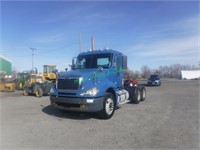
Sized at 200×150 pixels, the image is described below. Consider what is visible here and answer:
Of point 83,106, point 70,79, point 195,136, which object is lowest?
point 195,136

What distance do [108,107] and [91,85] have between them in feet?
3.97

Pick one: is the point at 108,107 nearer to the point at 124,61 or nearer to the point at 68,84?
the point at 68,84

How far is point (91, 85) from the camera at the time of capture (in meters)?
8.30

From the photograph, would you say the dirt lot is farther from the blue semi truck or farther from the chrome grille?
the chrome grille

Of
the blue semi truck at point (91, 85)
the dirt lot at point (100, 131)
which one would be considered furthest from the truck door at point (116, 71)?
the dirt lot at point (100, 131)

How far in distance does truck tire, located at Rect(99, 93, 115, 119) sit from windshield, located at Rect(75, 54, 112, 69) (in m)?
1.61

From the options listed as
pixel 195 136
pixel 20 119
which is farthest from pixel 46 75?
pixel 195 136

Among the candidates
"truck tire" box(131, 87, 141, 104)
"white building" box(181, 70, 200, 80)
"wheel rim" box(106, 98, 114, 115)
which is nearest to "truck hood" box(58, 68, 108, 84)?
"wheel rim" box(106, 98, 114, 115)

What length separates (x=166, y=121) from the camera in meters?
8.12

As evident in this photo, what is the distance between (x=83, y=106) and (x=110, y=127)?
138cm

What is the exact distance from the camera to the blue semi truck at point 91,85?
8070 millimetres

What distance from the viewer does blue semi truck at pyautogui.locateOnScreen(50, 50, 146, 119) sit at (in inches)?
318

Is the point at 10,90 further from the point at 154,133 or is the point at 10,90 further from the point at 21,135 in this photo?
the point at 154,133

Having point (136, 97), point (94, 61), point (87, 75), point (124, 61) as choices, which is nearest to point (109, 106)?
point (87, 75)
